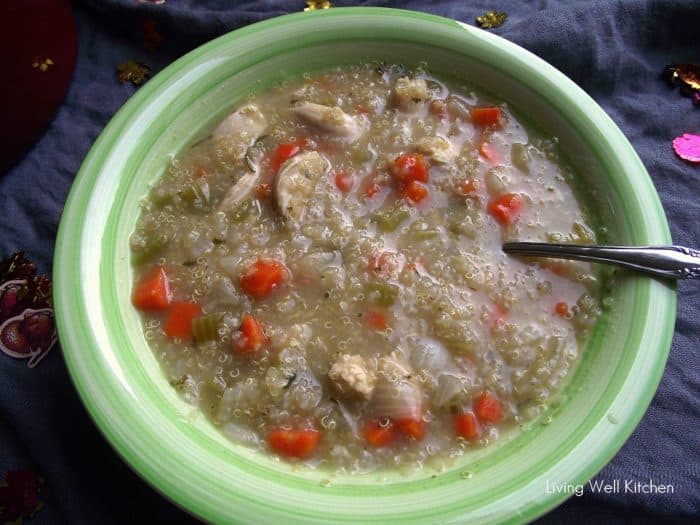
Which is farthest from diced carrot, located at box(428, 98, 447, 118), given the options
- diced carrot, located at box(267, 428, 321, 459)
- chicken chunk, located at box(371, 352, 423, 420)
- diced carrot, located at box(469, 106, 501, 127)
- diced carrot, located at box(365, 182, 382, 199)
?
diced carrot, located at box(267, 428, 321, 459)

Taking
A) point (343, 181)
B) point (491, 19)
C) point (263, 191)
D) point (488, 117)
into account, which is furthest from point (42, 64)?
point (491, 19)

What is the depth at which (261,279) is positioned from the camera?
2348 millimetres

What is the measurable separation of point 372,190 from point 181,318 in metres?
0.87

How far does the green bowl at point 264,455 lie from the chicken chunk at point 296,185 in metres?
0.47

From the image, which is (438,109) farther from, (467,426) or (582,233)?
(467,426)

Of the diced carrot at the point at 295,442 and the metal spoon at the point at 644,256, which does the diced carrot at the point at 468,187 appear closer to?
the metal spoon at the point at 644,256

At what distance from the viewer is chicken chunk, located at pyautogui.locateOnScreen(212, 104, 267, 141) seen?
2.70 m

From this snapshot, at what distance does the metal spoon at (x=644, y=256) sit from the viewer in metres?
2.17

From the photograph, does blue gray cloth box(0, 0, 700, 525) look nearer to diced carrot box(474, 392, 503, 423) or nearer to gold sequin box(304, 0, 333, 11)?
gold sequin box(304, 0, 333, 11)

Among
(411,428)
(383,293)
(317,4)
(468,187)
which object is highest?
(317,4)

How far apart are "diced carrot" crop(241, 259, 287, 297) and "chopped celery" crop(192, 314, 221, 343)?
0.52 ft

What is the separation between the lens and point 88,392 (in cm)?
200

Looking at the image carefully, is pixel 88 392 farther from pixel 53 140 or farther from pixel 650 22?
pixel 650 22

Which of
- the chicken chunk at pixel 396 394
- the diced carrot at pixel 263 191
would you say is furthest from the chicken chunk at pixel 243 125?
the chicken chunk at pixel 396 394
